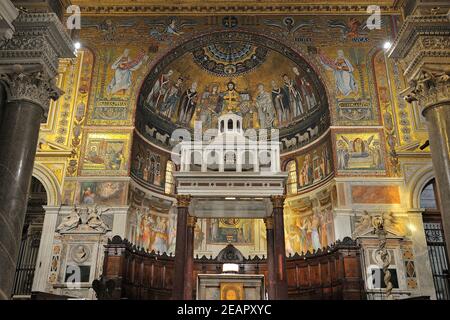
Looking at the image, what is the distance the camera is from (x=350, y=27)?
1959cm

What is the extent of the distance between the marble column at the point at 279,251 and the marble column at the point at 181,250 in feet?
9.74

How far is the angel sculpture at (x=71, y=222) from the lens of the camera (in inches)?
635

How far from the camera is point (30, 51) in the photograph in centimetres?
805

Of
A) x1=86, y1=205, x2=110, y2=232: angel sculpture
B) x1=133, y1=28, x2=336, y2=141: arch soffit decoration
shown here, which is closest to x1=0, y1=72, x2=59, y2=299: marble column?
x1=86, y1=205, x2=110, y2=232: angel sculpture

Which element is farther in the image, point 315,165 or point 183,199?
point 315,165

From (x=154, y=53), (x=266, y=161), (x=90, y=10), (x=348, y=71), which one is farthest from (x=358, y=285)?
(x=90, y=10)

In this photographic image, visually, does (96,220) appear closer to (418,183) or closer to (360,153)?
(360,153)

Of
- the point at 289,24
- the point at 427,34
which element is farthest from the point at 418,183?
the point at 427,34

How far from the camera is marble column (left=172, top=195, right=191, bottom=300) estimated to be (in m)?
13.6

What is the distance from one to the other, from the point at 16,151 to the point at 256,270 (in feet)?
43.9

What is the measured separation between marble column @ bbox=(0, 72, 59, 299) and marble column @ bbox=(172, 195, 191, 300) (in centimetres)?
710

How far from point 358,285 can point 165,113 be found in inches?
439
